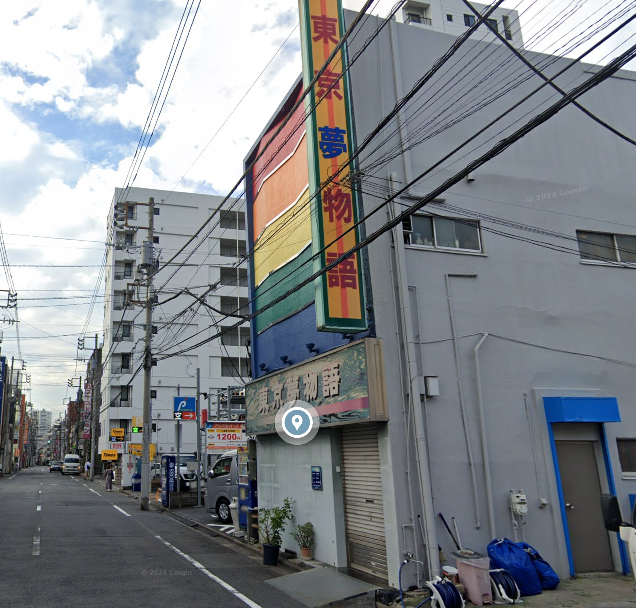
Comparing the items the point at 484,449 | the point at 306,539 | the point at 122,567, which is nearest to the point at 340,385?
the point at 484,449

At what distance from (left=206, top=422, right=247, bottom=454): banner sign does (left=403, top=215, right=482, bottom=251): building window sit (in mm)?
15437

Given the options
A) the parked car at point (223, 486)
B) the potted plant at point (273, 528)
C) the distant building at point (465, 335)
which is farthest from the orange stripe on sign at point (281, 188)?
the parked car at point (223, 486)

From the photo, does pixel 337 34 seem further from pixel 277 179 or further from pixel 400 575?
pixel 400 575

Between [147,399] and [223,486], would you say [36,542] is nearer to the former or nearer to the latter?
[223,486]

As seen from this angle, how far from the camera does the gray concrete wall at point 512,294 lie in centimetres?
1041

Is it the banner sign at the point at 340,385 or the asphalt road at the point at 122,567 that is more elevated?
the banner sign at the point at 340,385

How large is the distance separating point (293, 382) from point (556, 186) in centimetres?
736

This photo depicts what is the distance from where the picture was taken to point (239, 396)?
25016 mm

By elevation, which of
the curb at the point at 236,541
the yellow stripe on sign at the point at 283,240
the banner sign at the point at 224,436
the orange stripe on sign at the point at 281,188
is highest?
the orange stripe on sign at the point at 281,188

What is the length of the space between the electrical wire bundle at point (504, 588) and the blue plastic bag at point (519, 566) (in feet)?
0.69

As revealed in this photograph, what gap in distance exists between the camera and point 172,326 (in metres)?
53.1

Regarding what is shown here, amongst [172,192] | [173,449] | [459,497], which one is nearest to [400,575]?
[459,497]

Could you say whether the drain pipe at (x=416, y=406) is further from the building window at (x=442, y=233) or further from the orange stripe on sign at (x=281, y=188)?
the orange stripe on sign at (x=281, y=188)

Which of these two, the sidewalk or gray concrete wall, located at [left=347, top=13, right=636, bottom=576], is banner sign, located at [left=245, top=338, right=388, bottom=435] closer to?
gray concrete wall, located at [left=347, top=13, right=636, bottom=576]
